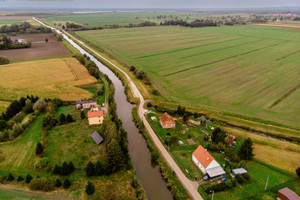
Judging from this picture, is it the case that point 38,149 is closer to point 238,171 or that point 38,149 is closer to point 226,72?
point 238,171

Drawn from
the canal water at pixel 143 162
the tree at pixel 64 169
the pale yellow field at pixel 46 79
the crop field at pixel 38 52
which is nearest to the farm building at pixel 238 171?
the canal water at pixel 143 162

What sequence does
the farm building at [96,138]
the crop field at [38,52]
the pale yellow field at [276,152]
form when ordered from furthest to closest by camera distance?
1. the crop field at [38,52]
2. the farm building at [96,138]
3. the pale yellow field at [276,152]

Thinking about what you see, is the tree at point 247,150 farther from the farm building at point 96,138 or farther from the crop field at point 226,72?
the farm building at point 96,138

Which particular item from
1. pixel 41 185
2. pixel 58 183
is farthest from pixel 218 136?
pixel 41 185

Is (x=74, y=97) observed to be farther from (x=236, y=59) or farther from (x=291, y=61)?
(x=291, y=61)

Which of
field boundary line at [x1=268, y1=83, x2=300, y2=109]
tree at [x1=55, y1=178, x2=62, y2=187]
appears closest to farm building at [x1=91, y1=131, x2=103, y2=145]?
tree at [x1=55, y1=178, x2=62, y2=187]

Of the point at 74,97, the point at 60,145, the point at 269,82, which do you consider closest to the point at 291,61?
the point at 269,82
